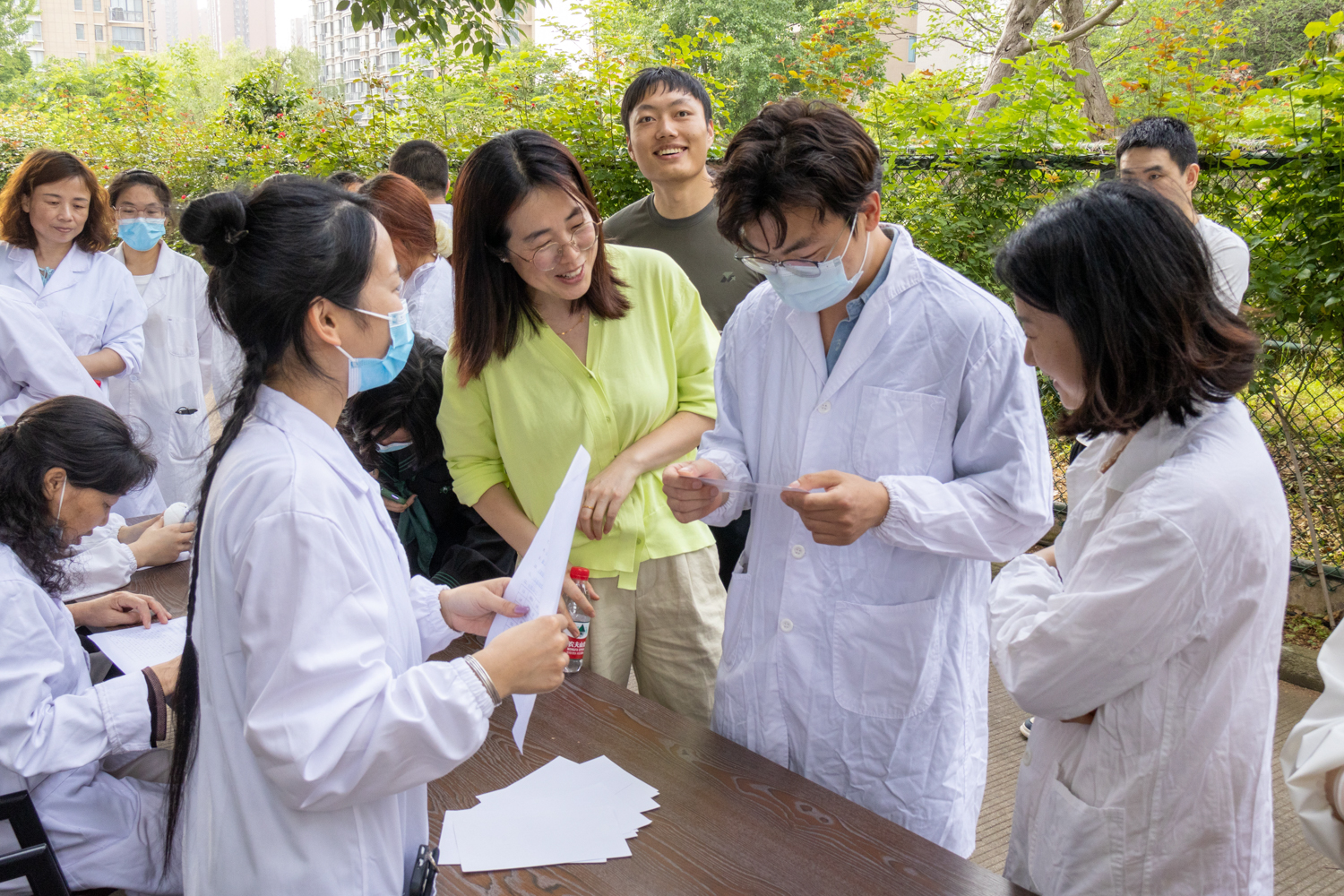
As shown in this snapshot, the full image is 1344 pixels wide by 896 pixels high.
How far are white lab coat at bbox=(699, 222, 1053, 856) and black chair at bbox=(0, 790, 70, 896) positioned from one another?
1238 mm

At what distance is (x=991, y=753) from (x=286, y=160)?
26.4ft

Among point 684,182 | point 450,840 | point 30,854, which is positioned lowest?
point 30,854

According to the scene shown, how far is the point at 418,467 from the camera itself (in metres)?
2.42

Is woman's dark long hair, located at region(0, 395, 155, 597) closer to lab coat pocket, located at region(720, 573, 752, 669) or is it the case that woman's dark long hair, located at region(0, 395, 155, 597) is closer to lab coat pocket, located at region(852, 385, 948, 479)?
lab coat pocket, located at region(720, 573, 752, 669)

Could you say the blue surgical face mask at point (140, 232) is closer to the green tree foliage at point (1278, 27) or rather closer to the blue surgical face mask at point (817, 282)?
the blue surgical face mask at point (817, 282)

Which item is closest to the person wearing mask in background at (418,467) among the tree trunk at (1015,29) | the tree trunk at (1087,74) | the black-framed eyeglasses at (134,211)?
the black-framed eyeglasses at (134,211)

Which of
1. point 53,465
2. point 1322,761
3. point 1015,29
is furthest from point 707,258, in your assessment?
point 1015,29

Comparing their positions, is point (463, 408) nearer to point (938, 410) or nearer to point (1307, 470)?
point (938, 410)

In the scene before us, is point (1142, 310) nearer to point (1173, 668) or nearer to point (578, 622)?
point (1173, 668)

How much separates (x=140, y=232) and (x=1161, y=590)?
16.1 ft

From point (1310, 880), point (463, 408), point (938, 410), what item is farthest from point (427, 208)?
point (1310, 880)

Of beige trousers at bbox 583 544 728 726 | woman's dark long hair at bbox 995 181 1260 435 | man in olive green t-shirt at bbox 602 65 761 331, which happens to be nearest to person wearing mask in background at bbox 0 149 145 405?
man in olive green t-shirt at bbox 602 65 761 331

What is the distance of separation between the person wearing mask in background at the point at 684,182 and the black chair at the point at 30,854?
6.38 feet

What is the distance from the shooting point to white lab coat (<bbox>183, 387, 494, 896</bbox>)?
1069mm
